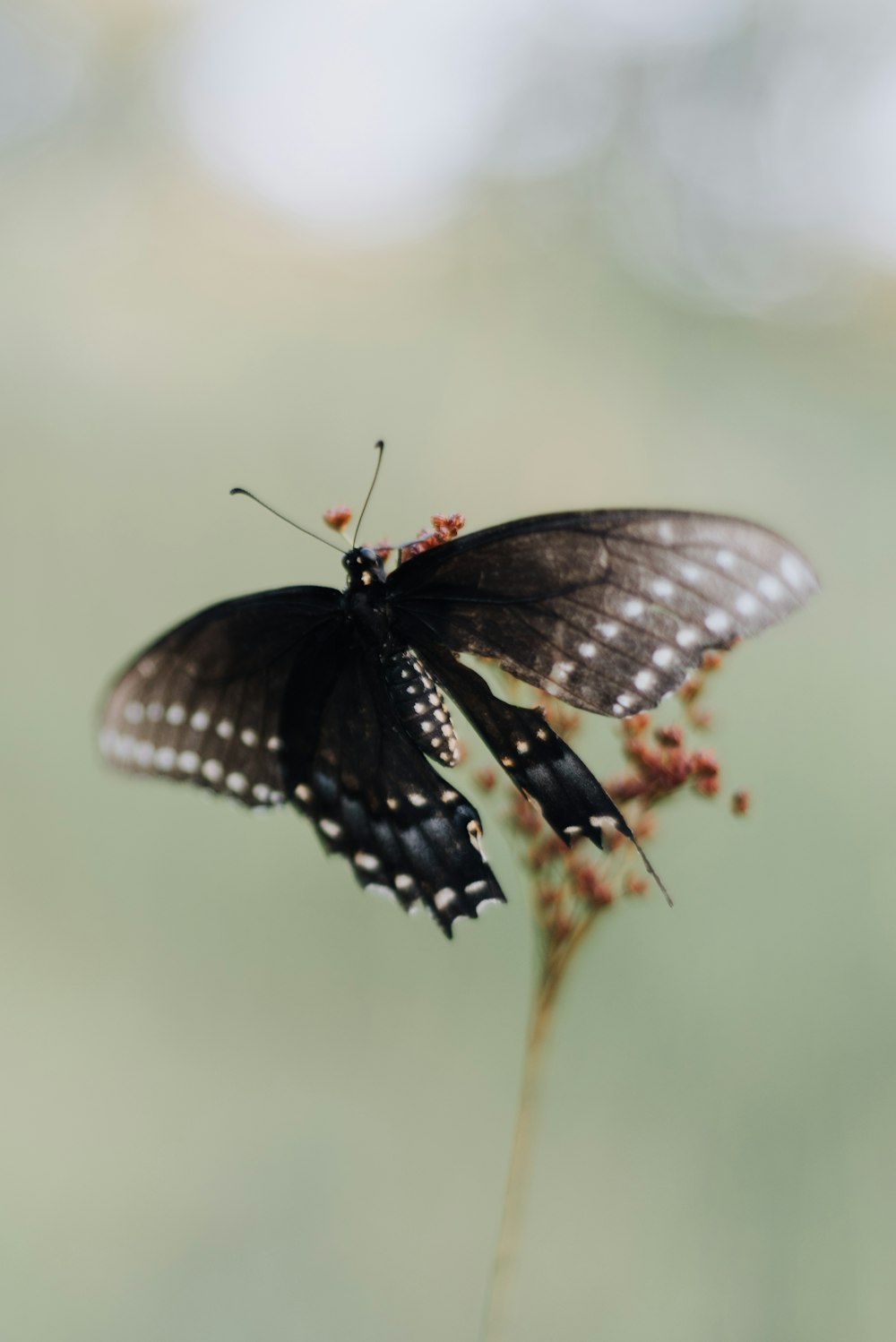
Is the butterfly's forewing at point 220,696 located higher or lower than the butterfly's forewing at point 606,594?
higher

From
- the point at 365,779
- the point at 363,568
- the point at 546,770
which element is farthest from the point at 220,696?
the point at 546,770

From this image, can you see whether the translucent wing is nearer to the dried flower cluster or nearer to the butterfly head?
the dried flower cluster

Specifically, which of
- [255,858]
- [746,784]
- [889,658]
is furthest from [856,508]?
[255,858]

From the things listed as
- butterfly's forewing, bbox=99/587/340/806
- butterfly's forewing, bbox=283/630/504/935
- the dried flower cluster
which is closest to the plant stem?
the dried flower cluster

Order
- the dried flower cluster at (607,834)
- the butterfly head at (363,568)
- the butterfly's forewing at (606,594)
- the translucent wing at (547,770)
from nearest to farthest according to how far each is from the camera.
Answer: the butterfly's forewing at (606,594), the translucent wing at (547,770), the dried flower cluster at (607,834), the butterfly head at (363,568)

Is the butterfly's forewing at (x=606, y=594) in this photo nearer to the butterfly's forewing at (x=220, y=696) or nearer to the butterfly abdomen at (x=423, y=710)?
the butterfly abdomen at (x=423, y=710)

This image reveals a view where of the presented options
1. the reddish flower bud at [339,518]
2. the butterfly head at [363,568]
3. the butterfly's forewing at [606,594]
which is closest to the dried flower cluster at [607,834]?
the butterfly's forewing at [606,594]
